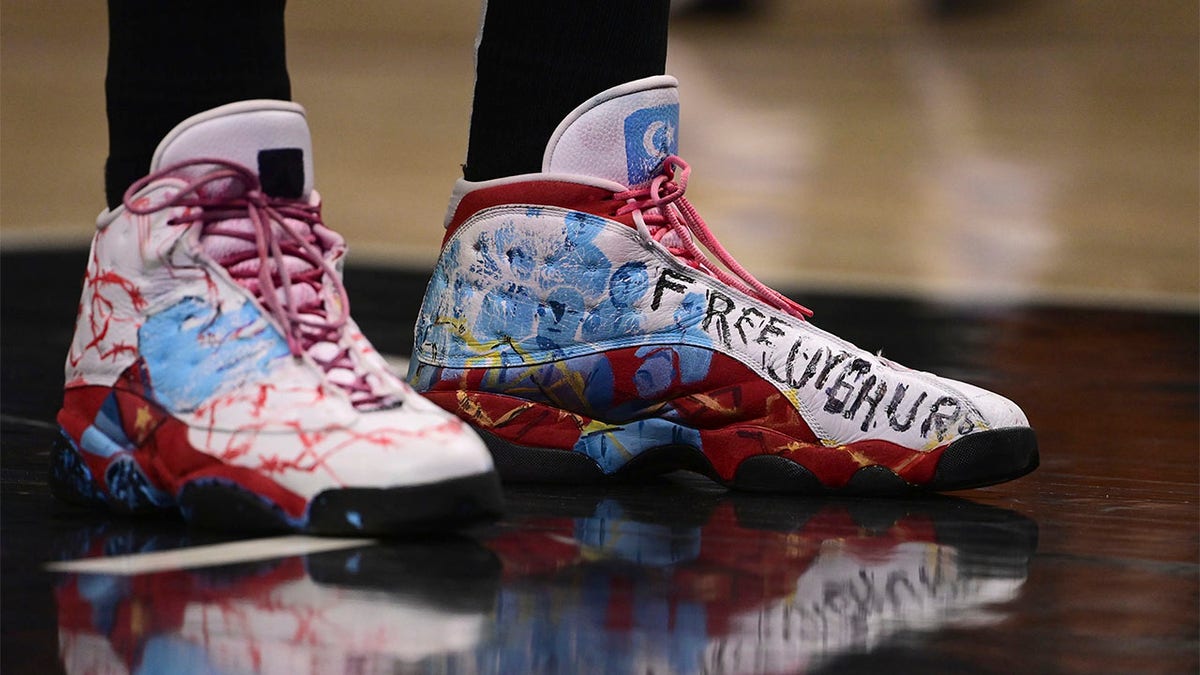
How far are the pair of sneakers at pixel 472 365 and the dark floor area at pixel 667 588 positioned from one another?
0.03 meters

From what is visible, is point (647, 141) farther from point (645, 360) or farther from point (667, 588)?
point (667, 588)

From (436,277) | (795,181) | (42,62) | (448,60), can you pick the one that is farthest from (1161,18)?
(436,277)

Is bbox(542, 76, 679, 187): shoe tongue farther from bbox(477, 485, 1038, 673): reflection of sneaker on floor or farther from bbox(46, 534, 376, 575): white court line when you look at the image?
bbox(46, 534, 376, 575): white court line

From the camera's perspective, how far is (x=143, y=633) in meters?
0.78

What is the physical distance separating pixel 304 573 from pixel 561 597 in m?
0.14

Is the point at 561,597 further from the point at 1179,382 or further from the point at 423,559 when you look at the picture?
the point at 1179,382

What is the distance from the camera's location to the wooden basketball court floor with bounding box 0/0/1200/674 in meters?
0.79

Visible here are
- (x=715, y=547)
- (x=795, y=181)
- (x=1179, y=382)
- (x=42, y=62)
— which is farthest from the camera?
(x=42, y=62)

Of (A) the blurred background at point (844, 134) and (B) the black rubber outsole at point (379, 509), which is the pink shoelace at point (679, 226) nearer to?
(B) the black rubber outsole at point (379, 509)

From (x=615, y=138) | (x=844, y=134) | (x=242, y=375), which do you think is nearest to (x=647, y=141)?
(x=615, y=138)

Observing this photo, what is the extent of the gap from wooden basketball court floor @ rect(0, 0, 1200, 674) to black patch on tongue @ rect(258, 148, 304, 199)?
22cm

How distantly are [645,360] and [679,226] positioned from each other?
10 cm

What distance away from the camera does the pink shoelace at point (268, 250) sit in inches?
41.1

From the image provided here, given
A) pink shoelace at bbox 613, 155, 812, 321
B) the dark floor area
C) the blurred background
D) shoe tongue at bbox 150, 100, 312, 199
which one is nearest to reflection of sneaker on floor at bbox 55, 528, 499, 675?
the dark floor area
